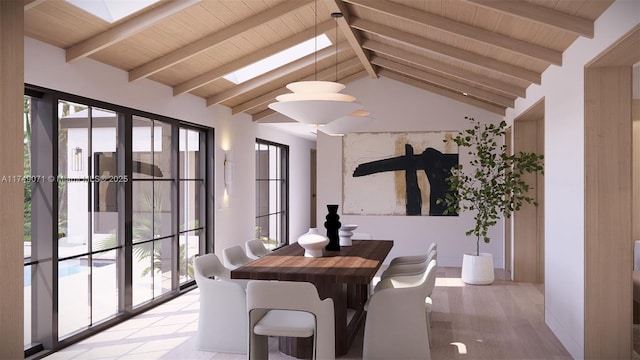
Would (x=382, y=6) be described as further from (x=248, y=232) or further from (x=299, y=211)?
(x=299, y=211)

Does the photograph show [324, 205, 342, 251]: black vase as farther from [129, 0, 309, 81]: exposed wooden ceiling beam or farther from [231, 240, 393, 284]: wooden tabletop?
[129, 0, 309, 81]: exposed wooden ceiling beam

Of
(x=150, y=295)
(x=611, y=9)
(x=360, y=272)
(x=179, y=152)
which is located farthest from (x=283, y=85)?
(x=611, y=9)

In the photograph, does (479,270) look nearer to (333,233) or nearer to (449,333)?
(449,333)

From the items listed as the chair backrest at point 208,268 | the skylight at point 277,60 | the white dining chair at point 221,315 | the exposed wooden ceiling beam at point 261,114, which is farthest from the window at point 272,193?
the white dining chair at point 221,315

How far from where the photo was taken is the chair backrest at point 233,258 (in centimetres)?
497

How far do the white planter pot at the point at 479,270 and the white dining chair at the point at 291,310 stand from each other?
4.15 meters

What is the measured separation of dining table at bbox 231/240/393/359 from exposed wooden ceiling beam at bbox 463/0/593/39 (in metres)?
2.12

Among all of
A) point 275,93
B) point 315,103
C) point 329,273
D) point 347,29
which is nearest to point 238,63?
point 347,29

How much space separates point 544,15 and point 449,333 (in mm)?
2822

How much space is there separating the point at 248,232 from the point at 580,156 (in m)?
5.80

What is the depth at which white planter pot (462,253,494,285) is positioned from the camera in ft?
23.6

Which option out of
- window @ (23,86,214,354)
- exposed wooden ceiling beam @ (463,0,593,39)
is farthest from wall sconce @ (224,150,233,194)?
exposed wooden ceiling beam @ (463,0,593,39)

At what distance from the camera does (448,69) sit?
686cm

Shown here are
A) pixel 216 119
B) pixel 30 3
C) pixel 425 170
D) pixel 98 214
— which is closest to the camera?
pixel 30 3
